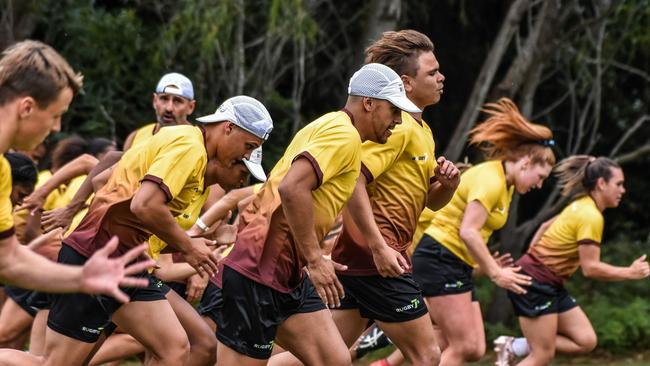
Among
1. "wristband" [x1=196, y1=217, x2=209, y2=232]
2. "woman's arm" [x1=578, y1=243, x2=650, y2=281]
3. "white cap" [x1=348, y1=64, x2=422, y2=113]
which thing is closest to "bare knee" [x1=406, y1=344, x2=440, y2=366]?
"white cap" [x1=348, y1=64, x2=422, y2=113]

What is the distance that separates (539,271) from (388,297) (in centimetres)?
291

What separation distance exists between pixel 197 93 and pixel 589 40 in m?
4.19

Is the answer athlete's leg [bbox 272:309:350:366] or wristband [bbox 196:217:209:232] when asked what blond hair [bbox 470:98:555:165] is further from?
athlete's leg [bbox 272:309:350:366]

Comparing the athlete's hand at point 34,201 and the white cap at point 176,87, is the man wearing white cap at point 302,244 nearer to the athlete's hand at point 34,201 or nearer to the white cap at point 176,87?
the athlete's hand at point 34,201

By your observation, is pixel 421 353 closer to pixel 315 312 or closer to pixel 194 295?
pixel 315 312

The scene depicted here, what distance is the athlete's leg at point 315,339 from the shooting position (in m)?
6.17

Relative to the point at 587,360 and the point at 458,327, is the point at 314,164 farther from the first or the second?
the point at 587,360

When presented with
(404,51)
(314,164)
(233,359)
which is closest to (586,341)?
(404,51)

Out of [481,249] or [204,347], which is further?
[481,249]

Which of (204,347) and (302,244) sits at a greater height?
(302,244)

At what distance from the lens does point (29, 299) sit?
820 cm

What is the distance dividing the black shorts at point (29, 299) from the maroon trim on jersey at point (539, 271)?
3.65 m

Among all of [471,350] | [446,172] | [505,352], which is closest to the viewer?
[446,172]

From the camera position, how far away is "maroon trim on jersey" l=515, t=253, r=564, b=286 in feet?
30.1
